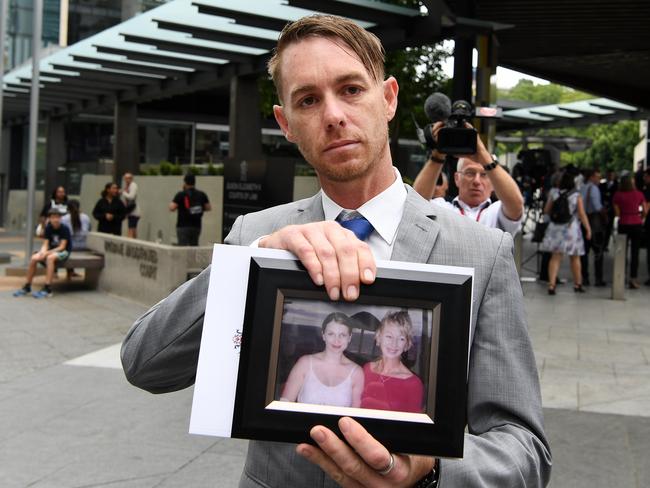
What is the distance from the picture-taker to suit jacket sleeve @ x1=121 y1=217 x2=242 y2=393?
161cm

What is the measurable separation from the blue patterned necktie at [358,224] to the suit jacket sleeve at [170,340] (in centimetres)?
28

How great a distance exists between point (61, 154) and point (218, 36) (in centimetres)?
2197

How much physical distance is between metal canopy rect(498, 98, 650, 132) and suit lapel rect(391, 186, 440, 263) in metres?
27.6

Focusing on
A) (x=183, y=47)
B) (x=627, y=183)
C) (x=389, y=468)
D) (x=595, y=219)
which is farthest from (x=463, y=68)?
(x=389, y=468)

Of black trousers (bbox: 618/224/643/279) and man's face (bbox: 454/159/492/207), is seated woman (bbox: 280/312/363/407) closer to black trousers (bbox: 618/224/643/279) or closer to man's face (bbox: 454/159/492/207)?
man's face (bbox: 454/159/492/207)

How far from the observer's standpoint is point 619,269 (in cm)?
1390

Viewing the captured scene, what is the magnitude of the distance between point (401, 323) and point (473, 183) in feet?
15.3

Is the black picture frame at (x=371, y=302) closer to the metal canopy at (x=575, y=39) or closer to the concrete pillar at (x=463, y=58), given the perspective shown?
the metal canopy at (x=575, y=39)

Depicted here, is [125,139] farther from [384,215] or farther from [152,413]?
[384,215]

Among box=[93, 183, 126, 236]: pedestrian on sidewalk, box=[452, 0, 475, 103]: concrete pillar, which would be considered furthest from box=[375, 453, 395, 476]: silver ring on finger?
box=[93, 183, 126, 236]: pedestrian on sidewalk

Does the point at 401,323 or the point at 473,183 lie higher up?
the point at 473,183

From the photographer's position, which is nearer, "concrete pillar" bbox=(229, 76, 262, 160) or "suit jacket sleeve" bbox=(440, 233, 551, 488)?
"suit jacket sleeve" bbox=(440, 233, 551, 488)

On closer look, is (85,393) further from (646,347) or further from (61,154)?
(61,154)

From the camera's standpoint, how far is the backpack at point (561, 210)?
13.8m
